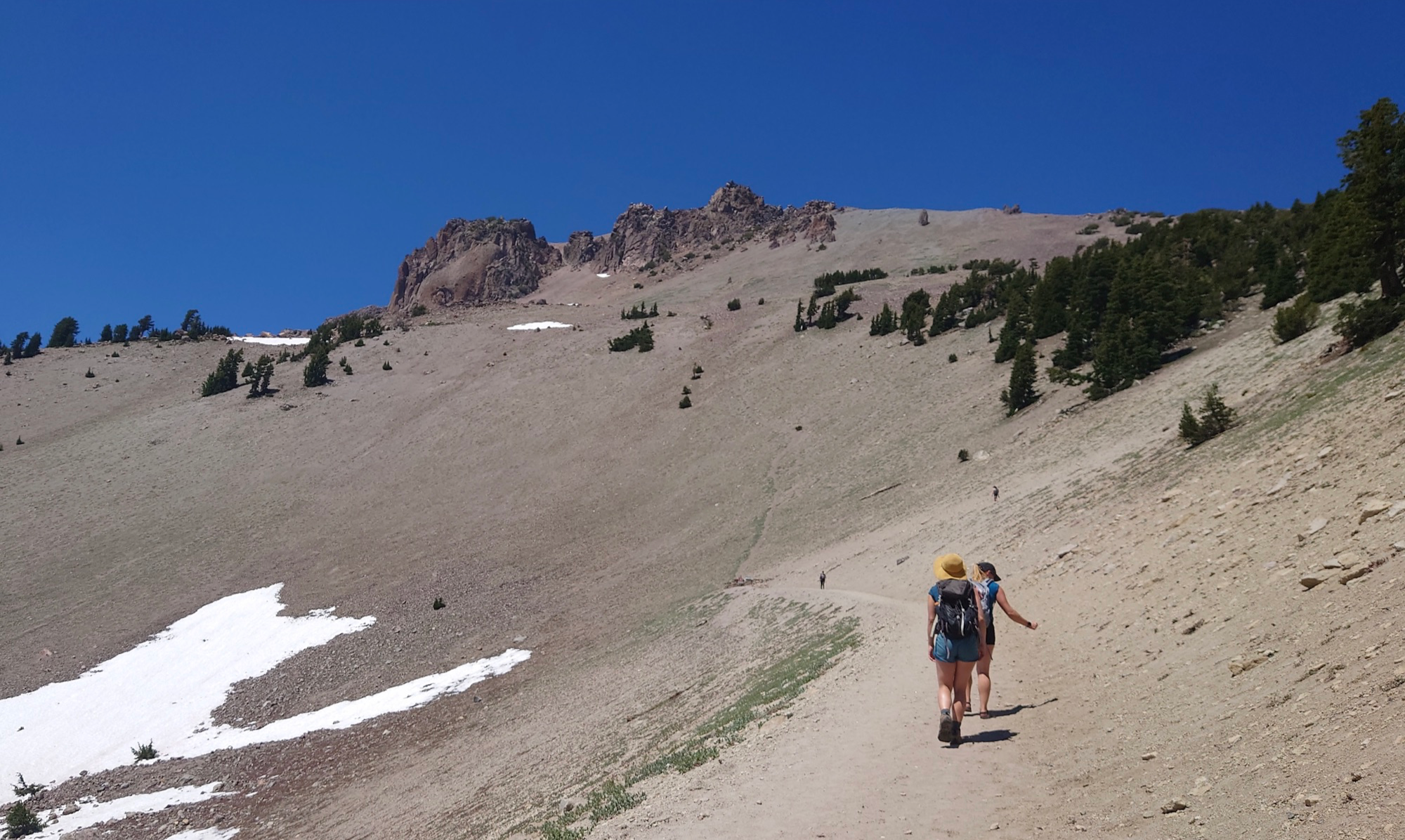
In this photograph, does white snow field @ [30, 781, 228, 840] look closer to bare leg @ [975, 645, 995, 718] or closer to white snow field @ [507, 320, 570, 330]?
bare leg @ [975, 645, 995, 718]

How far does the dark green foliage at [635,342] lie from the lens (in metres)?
69.2

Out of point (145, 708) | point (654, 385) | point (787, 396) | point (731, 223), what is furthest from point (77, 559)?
point (731, 223)

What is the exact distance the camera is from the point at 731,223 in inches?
5408

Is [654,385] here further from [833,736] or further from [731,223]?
[731,223]

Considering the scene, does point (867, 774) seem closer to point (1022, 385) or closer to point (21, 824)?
point (21, 824)

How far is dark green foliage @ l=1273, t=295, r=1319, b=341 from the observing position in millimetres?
24188

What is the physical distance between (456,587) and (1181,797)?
32.2 meters

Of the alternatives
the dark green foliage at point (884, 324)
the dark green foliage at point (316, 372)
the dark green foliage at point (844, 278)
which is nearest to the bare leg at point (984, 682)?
the dark green foliage at point (884, 324)

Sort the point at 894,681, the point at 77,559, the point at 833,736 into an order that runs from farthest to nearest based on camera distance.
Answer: the point at 77,559 < the point at 894,681 < the point at 833,736

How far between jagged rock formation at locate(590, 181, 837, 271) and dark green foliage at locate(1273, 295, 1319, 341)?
102727 millimetres

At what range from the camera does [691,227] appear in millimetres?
138250

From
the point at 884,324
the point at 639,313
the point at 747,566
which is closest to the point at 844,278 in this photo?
the point at 639,313

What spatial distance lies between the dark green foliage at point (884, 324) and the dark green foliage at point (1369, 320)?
38347mm

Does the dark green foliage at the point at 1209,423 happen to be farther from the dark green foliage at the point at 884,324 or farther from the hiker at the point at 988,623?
the dark green foliage at the point at 884,324
